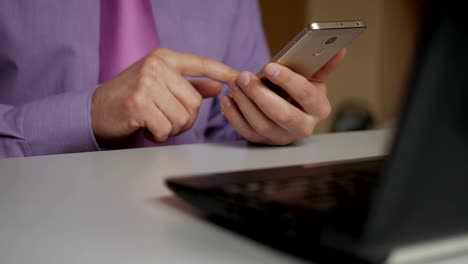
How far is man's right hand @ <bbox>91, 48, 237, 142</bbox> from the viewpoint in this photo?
0.67 meters

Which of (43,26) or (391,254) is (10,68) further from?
(391,254)

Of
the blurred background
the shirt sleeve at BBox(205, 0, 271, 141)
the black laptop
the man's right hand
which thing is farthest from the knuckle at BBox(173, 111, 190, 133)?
the blurred background

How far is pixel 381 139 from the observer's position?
739 mm

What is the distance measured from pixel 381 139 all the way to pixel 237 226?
17.2 inches

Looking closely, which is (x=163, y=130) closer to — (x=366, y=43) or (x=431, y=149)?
(x=431, y=149)

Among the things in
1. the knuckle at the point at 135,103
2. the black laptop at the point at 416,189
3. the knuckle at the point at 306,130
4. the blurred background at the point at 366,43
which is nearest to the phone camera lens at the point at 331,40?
the knuckle at the point at 306,130

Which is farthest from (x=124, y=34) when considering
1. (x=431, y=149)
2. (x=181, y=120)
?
(x=431, y=149)

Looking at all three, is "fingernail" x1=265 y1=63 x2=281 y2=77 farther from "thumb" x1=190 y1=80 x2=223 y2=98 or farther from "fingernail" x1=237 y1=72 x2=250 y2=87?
"thumb" x1=190 y1=80 x2=223 y2=98

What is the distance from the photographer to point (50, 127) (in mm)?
708

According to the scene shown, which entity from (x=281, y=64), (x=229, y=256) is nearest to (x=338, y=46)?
(x=281, y=64)

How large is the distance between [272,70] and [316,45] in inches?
2.0

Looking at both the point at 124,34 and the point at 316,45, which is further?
the point at 124,34

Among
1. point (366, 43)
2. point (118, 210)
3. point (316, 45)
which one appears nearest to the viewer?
point (118, 210)

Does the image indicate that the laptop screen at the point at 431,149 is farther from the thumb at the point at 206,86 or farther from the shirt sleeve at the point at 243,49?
the shirt sleeve at the point at 243,49
